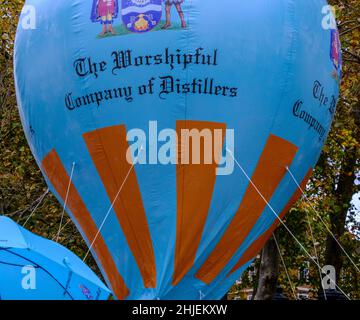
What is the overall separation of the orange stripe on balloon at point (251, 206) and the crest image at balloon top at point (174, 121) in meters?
0.01

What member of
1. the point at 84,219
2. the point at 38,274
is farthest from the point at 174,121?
the point at 38,274

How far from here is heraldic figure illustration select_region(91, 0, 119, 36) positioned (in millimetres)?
10992

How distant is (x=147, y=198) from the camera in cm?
1100

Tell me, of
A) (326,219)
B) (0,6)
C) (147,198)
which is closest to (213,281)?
(147,198)

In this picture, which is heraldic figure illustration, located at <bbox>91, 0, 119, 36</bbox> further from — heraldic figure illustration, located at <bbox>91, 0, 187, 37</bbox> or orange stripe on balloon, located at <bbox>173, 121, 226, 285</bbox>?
orange stripe on balloon, located at <bbox>173, 121, 226, 285</bbox>

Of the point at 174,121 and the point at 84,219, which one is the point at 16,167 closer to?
the point at 84,219

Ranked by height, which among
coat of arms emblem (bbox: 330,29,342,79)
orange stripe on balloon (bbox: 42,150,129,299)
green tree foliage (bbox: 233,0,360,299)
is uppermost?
coat of arms emblem (bbox: 330,29,342,79)

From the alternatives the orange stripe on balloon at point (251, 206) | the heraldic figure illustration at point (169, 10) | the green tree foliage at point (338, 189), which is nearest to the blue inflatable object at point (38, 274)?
the orange stripe on balloon at point (251, 206)

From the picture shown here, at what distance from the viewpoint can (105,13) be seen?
1105 cm

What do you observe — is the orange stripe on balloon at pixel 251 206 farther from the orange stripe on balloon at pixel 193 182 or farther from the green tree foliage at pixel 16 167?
the green tree foliage at pixel 16 167

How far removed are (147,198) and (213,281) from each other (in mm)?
1302

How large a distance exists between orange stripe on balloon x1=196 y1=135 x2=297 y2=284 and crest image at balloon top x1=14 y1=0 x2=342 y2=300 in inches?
0.6

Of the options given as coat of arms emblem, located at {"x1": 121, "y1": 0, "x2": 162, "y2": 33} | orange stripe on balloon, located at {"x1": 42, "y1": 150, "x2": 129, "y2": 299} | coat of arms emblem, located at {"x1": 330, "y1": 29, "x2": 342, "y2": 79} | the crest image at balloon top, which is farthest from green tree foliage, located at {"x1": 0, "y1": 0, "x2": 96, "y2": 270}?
coat of arms emblem, located at {"x1": 121, "y1": 0, "x2": 162, "y2": 33}

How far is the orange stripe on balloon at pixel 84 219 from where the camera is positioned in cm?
1146
